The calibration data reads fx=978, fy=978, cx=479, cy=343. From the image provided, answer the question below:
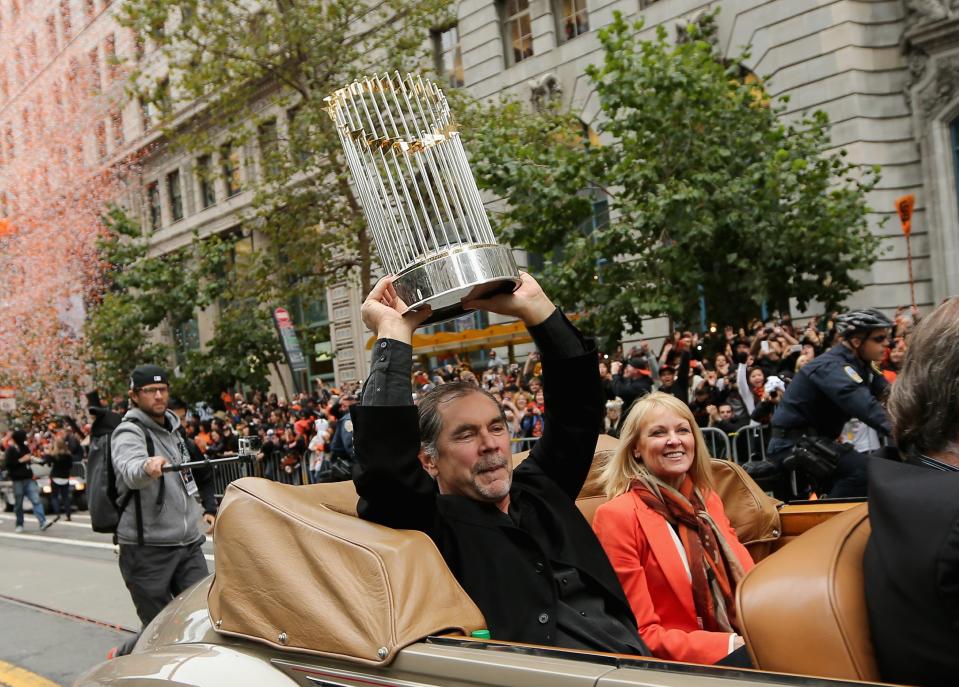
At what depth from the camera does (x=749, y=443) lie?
961 cm

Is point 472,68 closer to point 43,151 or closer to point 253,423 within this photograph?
point 253,423

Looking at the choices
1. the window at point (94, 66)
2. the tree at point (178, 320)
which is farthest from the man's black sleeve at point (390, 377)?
the window at point (94, 66)

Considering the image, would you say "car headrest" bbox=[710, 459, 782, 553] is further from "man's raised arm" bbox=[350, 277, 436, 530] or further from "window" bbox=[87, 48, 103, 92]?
"window" bbox=[87, 48, 103, 92]

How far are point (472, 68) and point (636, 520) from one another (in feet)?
77.2

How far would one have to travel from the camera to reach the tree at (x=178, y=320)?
26766 mm

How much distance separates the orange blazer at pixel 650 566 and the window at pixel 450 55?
23.9 m

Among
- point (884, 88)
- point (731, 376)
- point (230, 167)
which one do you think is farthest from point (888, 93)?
point (230, 167)

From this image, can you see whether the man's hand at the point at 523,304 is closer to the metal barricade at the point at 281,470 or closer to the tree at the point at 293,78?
the metal barricade at the point at 281,470

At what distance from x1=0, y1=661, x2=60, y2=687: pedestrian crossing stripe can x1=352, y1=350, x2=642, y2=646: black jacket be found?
13.4ft

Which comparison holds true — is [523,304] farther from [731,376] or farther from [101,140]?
[101,140]

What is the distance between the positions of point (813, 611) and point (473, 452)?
1.46m

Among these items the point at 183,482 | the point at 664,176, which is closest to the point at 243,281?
the point at 664,176

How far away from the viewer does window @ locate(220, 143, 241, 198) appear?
20016 mm

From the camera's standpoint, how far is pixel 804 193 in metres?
14.1
